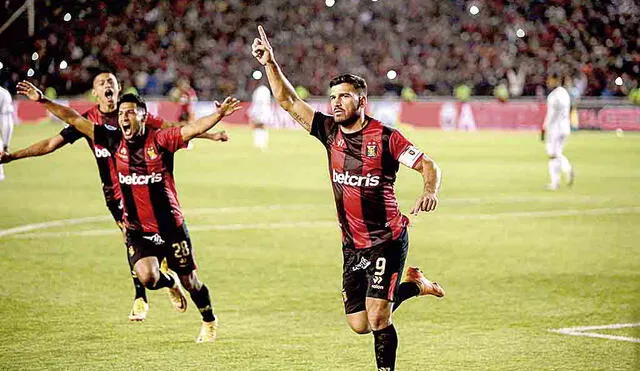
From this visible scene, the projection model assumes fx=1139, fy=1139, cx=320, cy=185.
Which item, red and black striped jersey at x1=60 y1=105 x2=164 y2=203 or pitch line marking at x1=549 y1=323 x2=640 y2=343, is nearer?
pitch line marking at x1=549 y1=323 x2=640 y2=343

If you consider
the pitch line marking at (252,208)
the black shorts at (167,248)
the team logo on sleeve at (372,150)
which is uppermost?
the team logo on sleeve at (372,150)

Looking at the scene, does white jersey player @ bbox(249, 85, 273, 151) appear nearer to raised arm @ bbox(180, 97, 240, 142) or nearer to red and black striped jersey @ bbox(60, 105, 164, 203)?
red and black striped jersey @ bbox(60, 105, 164, 203)

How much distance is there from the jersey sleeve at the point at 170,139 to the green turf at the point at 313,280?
1659 millimetres

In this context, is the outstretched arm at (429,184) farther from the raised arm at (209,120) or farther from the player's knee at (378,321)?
the raised arm at (209,120)

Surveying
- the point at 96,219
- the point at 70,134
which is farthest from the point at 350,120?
the point at 96,219

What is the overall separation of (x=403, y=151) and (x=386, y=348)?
4.39ft

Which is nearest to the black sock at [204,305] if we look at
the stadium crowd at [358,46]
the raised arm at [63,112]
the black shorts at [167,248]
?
the black shorts at [167,248]

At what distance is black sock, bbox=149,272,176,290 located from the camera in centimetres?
987

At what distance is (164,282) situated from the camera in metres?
9.98

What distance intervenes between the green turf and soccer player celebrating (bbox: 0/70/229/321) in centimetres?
28

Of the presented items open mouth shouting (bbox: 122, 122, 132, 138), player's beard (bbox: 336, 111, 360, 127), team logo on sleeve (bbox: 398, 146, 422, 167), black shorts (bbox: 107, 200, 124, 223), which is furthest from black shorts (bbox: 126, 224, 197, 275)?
team logo on sleeve (bbox: 398, 146, 422, 167)

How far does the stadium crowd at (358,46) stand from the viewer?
Result: 4572 cm

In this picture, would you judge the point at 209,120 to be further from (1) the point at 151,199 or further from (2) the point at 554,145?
(2) the point at 554,145

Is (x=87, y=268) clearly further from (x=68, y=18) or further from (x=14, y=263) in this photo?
(x=68, y=18)
